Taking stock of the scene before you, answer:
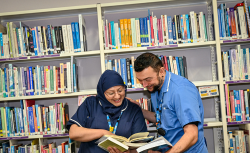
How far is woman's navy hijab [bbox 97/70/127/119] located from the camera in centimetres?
182

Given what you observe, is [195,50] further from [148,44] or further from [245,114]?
[245,114]

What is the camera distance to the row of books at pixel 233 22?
267cm

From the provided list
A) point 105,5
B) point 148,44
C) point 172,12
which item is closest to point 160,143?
point 148,44

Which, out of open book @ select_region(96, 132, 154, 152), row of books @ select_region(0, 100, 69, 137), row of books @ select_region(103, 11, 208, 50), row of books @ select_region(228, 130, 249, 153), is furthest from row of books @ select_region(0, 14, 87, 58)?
row of books @ select_region(228, 130, 249, 153)

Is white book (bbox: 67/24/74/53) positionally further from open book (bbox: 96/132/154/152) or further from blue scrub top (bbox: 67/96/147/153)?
open book (bbox: 96/132/154/152)

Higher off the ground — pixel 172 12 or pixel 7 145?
pixel 172 12

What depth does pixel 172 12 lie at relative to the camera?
10.0 feet

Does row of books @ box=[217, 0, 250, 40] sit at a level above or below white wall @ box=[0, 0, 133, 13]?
below

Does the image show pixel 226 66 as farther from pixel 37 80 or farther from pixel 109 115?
pixel 37 80

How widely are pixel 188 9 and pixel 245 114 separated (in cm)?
159

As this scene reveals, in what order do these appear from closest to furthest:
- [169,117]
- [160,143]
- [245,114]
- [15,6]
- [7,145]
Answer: [160,143] < [169,117] < [245,114] < [7,145] < [15,6]

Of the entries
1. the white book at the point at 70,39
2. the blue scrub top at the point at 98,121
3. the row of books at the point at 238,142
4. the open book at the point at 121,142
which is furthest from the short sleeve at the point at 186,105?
the white book at the point at 70,39

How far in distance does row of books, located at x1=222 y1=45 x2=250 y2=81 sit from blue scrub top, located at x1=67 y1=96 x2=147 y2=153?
144 cm

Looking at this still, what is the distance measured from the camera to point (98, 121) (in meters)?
1.84
